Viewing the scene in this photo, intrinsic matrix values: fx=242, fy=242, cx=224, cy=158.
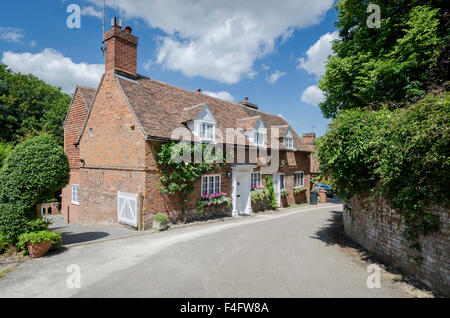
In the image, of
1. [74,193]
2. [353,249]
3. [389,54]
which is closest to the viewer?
[353,249]

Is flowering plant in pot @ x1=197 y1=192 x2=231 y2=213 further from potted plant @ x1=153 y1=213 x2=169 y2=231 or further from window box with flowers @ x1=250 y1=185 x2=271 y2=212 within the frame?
window box with flowers @ x1=250 y1=185 x2=271 y2=212

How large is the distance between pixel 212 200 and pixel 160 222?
12.0 ft

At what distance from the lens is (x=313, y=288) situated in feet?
19.4

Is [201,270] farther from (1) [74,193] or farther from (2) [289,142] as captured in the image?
(2) [289,142]

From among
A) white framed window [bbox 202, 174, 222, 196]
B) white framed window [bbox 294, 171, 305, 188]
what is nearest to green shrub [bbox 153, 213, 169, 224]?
white framed window [bbox 202, 174, 222, 196]

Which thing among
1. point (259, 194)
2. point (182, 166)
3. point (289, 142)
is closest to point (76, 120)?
point (182, 166)

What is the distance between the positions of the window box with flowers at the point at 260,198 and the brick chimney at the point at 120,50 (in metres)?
11.1

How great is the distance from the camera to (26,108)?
31250mm

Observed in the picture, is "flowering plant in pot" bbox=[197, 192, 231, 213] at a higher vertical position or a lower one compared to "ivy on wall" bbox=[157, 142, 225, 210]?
lower

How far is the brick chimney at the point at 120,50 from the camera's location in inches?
522

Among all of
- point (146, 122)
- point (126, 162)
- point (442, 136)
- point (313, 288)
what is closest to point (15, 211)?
point (126, 162)

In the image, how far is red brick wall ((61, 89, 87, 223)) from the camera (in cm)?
1758

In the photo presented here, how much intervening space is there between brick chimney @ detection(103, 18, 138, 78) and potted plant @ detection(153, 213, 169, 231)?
27.5 ft
